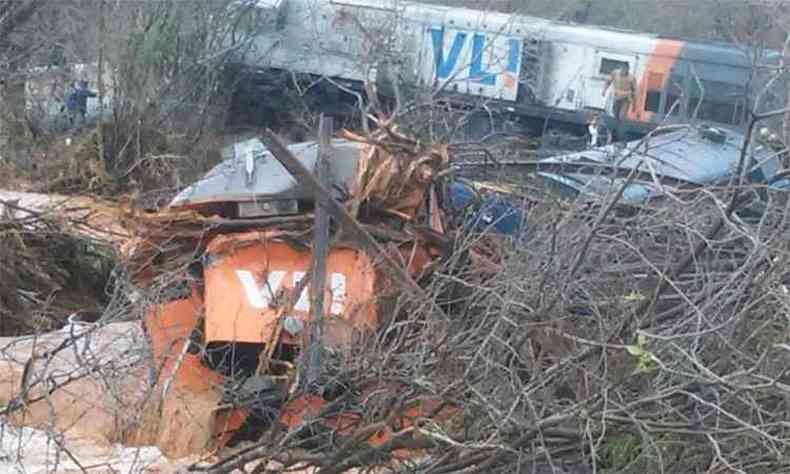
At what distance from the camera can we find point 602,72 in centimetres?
1983

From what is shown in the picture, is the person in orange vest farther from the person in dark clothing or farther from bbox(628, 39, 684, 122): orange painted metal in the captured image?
the person in dark clothing

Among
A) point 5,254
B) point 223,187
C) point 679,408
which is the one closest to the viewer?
point 679,408

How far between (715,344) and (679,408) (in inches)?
Answer: 11.0

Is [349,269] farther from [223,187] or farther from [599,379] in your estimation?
[599,379]

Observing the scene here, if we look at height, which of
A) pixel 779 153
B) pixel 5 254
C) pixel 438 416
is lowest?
pixel 5 254

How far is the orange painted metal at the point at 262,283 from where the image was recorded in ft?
19.7

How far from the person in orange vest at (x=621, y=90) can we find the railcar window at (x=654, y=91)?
24 cm

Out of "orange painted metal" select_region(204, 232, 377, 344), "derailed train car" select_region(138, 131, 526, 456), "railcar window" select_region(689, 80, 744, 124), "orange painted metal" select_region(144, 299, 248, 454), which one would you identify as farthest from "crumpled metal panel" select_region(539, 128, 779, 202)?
"railcar window" select_region(689, 80, 744, 124)

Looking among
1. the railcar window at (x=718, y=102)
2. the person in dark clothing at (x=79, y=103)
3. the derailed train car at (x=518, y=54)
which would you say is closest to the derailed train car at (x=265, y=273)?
the person in dark clothing at (x=79, y=103)

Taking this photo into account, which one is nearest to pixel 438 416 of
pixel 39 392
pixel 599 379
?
pixel 599 379

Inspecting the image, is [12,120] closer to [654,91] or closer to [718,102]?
[654,91]

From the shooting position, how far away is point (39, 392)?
5.90 meters

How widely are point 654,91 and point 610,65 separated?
3.09ft

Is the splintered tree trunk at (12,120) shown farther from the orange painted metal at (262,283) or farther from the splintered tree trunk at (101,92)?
the orange painted metal at (262,283)
